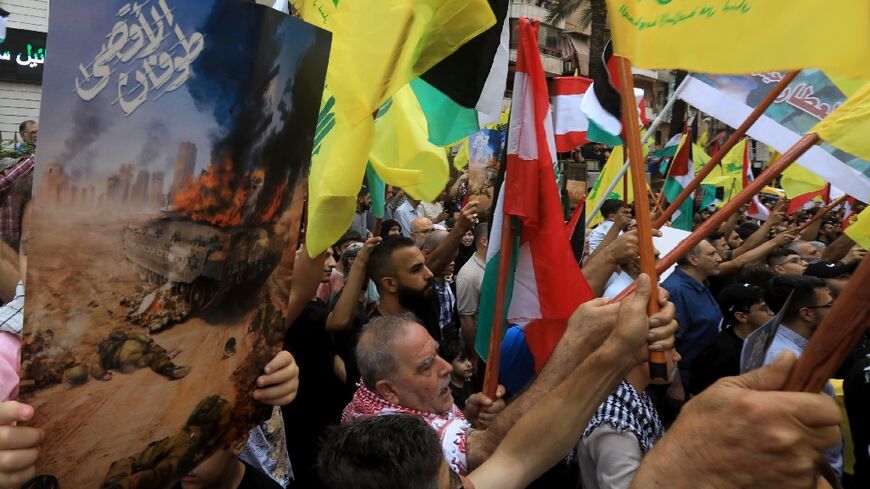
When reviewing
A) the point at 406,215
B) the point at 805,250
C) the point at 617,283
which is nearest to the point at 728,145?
the point at 617,283

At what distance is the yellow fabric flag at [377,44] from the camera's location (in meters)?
2.26

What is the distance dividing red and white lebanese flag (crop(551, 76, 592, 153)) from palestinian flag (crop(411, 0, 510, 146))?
2.15 meters

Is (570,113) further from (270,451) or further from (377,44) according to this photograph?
(270,451)

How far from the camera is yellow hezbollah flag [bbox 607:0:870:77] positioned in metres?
1.67

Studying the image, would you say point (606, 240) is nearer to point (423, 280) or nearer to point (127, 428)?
point (423, 280)

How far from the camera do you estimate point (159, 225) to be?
1.37m

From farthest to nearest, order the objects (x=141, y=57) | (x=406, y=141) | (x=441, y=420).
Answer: (x=406, y=141) → (x=441, y=420) → (x=141, y=57)

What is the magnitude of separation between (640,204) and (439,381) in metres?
1.04

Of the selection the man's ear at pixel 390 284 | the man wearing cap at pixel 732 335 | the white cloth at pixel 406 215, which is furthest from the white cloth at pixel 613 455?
the white cloth at pixel 406 215

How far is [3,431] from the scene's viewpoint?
4.00ft

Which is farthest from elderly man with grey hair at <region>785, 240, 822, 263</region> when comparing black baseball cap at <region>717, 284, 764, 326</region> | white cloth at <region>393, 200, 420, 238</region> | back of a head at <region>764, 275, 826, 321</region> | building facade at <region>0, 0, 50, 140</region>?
building facade at <region>0, 0, 50, 140</region>

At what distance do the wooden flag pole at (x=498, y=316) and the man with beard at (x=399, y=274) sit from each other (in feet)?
4.93

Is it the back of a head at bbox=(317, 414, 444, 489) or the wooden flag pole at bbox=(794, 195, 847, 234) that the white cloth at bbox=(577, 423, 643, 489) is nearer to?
the back of a head at bbox=(317, 414, 444, 489)

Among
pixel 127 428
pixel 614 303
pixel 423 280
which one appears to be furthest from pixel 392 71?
pixel 423 280
